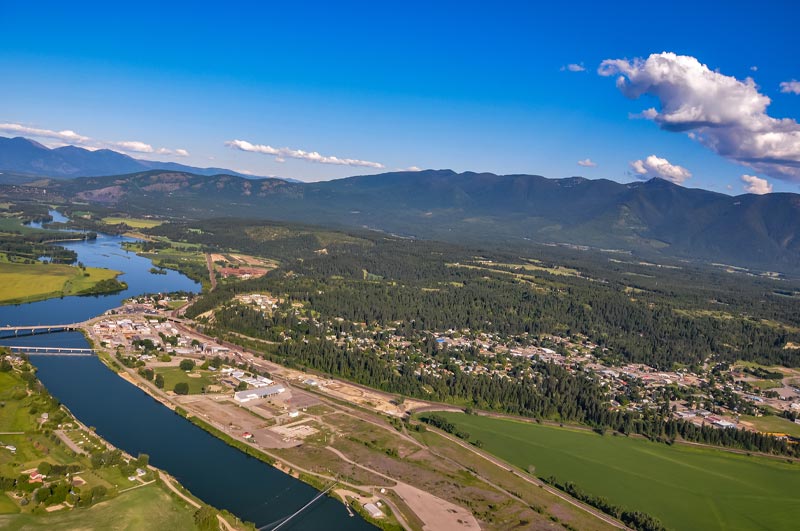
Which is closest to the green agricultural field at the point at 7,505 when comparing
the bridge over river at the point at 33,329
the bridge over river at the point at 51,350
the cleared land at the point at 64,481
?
the cleared land at the point at 64,481

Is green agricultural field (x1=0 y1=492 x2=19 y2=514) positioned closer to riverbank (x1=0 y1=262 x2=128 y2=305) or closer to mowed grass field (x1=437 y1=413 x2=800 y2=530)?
mowed grass field (x1=437 y1=413 x2=800 y2=530)

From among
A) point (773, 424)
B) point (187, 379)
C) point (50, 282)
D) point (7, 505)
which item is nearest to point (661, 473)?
point (773, 424)

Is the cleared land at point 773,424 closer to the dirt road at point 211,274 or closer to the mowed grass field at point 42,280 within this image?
the dirt road at point 211,274

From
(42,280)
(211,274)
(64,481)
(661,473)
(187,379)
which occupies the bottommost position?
(661,473)

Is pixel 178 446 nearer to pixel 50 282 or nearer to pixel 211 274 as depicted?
pixel 50 282

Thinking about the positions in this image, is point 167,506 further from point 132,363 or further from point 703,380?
point 703,380

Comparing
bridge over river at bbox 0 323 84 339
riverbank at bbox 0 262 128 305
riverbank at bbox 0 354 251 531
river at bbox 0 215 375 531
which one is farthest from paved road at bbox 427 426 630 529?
riverbank at bbox 0 262 128 305

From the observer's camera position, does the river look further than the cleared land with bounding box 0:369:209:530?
Yes
